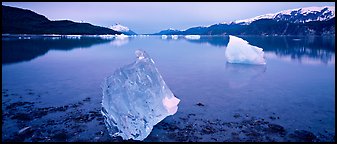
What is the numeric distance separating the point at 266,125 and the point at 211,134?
1866 millimetres

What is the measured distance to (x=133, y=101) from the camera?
7.34 metres

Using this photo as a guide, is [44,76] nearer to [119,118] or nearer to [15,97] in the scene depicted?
[15,97]

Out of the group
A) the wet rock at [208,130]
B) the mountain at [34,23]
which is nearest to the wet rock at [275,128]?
the wet rock at [208,130]

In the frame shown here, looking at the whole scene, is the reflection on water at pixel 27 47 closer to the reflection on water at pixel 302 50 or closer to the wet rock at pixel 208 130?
the wet rock at pixel 208 130

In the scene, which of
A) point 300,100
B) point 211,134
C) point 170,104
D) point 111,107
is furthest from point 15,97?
point 300,100

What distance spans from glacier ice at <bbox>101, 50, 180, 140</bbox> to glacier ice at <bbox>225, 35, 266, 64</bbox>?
14.3 m

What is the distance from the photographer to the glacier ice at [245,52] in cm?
2067

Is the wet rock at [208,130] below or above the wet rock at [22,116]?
below

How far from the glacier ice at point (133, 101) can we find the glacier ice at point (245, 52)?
1428cm

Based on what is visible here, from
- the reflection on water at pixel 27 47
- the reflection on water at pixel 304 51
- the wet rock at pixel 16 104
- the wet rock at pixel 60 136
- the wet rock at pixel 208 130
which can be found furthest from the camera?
the reflection on water at pixel 304 51

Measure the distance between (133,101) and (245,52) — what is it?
52.0ft

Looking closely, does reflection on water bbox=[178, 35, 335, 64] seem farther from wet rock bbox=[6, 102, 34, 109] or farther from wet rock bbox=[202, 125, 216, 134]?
wet rock bbox=[6, 102, 34, 109]

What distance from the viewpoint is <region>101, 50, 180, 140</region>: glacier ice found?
690cm

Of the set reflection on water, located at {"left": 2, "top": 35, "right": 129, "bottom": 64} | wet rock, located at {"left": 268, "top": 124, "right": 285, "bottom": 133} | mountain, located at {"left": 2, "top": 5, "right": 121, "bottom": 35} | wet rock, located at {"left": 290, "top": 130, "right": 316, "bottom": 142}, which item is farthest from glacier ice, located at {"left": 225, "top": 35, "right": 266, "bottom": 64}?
mountain, located at {"left": 2, "top": 5, "right": 121, "bottom": 35}
